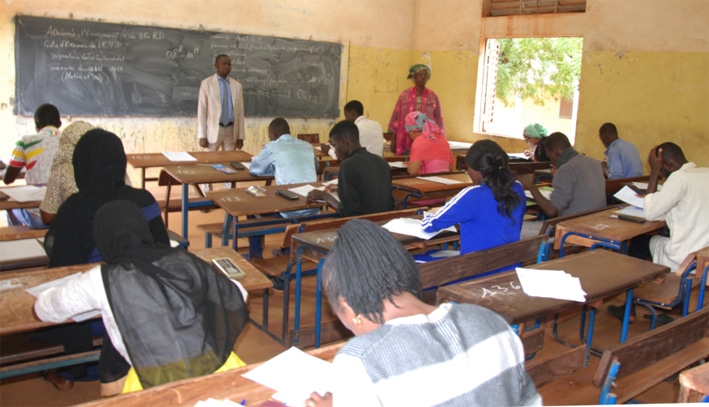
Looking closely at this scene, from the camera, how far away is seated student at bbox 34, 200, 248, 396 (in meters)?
2.16

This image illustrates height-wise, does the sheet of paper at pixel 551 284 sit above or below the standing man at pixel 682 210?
below

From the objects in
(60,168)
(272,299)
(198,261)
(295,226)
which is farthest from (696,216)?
(60,168)

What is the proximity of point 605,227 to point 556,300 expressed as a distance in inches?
67.4

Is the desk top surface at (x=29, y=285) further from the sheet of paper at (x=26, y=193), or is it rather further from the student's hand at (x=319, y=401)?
the sheet of paper at (x=26, y=193)

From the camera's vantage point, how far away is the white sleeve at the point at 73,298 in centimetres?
219

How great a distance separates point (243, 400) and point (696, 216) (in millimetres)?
3365

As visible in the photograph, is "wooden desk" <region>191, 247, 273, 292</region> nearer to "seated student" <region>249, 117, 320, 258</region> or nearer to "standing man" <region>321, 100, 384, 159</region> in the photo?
"seated student" <region>249, 117, 320, 258</region>

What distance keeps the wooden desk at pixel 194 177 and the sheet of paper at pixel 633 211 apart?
2.87m

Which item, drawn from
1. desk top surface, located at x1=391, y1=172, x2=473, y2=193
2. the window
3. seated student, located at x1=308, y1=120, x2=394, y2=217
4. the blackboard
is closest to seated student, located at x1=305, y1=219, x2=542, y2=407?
seated student, located at x1=308, y1=120, x2=394, y2=217

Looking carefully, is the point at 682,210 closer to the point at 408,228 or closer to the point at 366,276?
the point at 408,228

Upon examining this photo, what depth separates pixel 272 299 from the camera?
4965mm

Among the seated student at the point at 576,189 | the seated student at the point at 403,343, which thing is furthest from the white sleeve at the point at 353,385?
the seated student at the point at 576,189

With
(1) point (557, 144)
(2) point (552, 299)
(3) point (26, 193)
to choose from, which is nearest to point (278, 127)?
(3) point (26, 193)

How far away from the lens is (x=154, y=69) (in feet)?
26.3
